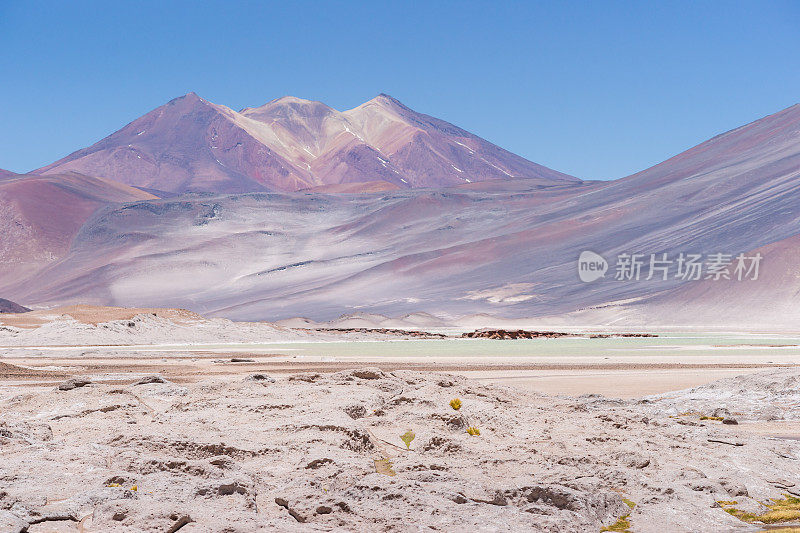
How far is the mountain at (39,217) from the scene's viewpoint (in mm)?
165875

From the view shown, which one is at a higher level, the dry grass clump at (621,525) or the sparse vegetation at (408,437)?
the sparse vegetation at (408,437)

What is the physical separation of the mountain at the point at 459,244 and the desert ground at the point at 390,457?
82414mm

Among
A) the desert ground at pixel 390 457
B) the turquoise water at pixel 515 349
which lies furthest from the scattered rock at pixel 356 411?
the turquoise water at pixel 515 349

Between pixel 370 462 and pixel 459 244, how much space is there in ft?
431

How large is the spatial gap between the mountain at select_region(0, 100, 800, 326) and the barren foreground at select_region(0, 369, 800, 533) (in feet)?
275

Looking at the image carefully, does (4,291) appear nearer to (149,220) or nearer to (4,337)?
(149,220)

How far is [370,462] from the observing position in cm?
803

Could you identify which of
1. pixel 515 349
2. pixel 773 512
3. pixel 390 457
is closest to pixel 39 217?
pixel 515 349

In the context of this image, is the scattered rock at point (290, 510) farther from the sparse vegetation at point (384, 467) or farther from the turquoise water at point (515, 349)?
the turquoise water at point (515, 349)

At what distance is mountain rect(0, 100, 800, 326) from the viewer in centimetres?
10550

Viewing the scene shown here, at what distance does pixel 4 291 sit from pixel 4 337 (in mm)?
122229

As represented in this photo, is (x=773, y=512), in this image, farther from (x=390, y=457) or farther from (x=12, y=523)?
(x=12, y=523)

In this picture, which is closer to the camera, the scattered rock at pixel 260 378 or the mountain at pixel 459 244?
the scattered rock at pixel 260 378

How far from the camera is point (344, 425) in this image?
9211mm
